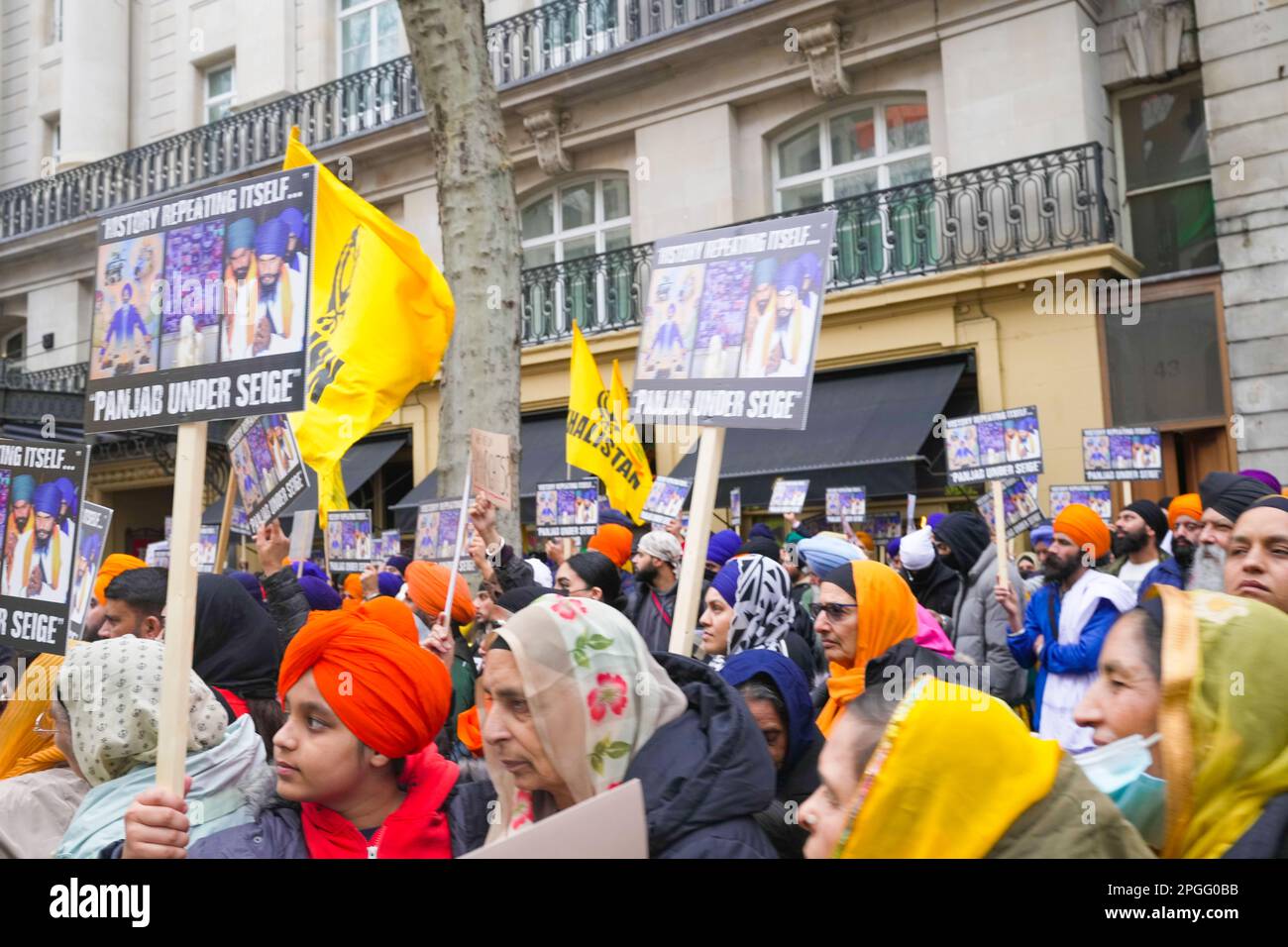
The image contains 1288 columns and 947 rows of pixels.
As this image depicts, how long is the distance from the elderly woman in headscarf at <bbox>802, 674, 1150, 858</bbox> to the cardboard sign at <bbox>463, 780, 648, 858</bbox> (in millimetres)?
372

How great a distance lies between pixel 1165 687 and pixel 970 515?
5.73 meters

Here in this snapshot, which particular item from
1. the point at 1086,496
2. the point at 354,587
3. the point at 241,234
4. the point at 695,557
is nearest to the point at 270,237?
the point at 241,234

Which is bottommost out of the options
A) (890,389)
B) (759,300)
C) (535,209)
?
(759,300)

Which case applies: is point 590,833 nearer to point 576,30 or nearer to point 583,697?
point 583,697

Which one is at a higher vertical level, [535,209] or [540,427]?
[535,209]

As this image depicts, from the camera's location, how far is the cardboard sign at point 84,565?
384 cm

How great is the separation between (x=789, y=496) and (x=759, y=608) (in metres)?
6.88

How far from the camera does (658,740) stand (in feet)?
7.50

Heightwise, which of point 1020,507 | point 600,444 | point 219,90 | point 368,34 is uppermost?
point 219,90

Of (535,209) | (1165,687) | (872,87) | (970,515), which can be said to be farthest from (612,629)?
(535,209)

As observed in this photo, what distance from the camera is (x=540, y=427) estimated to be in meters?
16.3

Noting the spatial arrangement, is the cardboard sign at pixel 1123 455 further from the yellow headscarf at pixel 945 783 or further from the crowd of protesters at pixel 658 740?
the yellow headscarf at pixel 945 783
